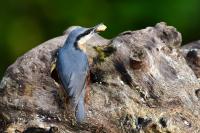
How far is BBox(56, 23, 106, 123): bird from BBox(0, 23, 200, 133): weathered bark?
0.06 m

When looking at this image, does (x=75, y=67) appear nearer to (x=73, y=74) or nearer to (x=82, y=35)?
(x=73, y=74)

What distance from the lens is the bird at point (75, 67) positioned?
4.04m

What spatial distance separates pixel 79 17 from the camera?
665cm

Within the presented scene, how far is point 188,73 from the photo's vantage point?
4.39 m

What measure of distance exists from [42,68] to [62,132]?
1.10ft

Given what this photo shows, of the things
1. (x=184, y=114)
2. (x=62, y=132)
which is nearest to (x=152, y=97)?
(x=184, y=114)

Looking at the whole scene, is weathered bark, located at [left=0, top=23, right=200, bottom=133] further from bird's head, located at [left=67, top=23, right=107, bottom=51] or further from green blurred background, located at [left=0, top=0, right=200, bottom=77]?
green blurred background, located at [left=0, top=0, right=200, bottom=77]

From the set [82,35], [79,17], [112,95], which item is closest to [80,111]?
[112,95]

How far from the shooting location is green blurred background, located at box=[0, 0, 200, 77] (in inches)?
259

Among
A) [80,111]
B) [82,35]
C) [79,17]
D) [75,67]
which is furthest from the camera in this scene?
[79,17]

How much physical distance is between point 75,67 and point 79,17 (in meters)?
2.55

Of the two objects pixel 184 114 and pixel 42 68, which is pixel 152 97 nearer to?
pixel 184 114

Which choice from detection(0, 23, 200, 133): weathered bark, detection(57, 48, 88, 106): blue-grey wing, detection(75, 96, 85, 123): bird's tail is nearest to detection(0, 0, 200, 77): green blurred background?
detection(0, 23, 200, 133): weathered bark

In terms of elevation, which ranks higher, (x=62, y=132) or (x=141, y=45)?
(x=141, y=45)
